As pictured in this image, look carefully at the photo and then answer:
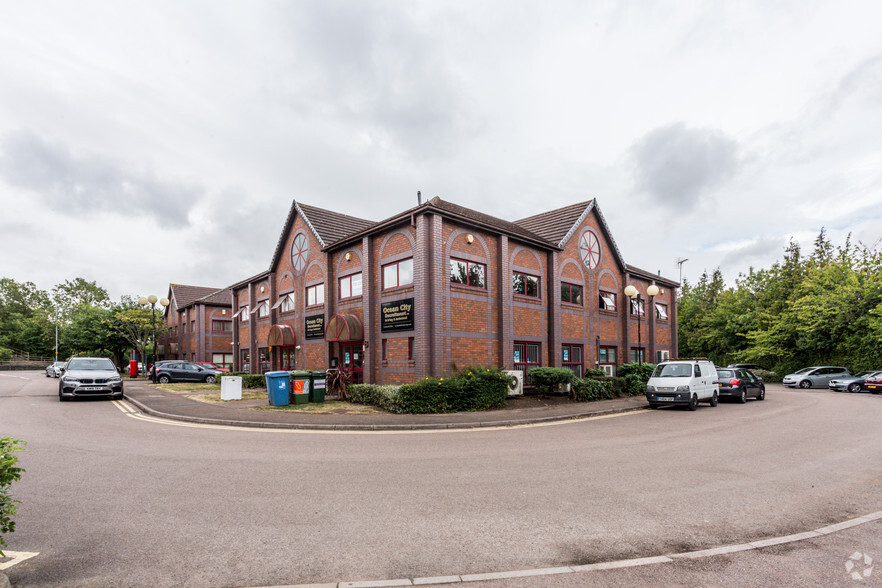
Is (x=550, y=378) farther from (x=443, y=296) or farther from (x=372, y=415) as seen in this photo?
(x=372, y=415)

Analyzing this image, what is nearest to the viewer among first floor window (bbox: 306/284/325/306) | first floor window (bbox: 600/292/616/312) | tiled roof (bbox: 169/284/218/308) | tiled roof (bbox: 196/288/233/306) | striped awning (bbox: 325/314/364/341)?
striped awning (bbox: 325/314/364/341)

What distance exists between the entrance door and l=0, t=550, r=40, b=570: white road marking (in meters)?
16.8

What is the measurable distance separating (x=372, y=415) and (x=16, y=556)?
9.94 m

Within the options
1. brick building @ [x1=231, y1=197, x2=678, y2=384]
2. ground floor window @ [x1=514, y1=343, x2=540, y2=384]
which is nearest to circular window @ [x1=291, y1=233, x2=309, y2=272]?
brick building @ [x1=231, y1=197, x2=678, y2=384]

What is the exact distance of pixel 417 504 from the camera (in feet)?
18.8

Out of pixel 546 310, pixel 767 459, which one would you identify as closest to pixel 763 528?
pixel 767 459

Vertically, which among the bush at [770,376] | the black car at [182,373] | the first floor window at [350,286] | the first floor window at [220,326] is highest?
the first floor window at [350,286]

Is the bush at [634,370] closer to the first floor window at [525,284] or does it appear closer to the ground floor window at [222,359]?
the first floor window at [525,284]

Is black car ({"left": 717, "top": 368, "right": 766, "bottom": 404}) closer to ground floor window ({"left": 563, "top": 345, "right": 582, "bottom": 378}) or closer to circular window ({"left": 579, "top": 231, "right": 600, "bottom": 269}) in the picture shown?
ground floor window ({"left": 563, "top": 345, "right": 582, "bottom": 378})

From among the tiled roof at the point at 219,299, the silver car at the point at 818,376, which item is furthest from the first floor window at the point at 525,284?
the tiled roof at the point at 219,299

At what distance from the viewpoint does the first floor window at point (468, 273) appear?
18.7 m

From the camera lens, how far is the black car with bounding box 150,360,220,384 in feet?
96.4

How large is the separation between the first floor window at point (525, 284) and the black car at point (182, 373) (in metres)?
20.7

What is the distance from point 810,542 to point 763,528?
43 centimetres
